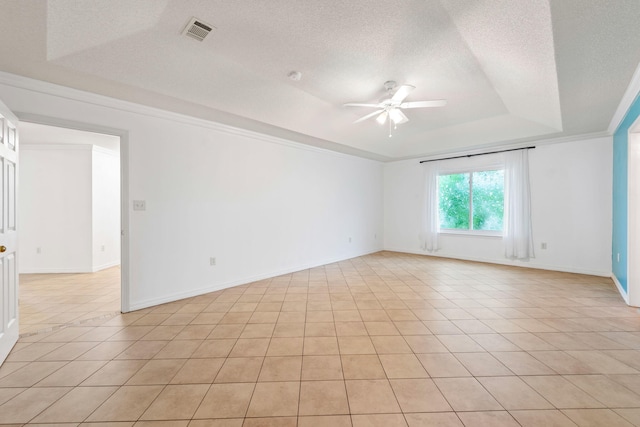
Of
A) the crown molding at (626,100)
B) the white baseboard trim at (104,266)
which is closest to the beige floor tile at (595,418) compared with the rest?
the crown molding at (626,100)

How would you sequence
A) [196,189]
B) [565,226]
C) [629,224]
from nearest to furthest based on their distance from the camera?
[629,224]
[196,189]
[565,226]

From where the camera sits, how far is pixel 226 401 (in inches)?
60.5

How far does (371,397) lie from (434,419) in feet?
1.19

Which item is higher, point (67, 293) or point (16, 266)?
point (16, 266)

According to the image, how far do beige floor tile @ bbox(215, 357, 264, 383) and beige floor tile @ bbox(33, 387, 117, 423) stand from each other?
2.26 feet

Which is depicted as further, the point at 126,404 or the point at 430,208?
the point at 430,208

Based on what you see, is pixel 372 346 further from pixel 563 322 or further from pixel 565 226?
pixel 565 226

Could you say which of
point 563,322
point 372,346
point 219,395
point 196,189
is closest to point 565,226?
point 563,322

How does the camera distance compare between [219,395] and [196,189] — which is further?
[196,189]

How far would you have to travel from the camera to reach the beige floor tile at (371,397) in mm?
1462

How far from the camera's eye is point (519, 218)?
15.8 feet

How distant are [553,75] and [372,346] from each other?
3.08 meters

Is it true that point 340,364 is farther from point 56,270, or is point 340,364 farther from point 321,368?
point 56,270

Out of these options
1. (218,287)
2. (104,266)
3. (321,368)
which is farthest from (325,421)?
(104,266)
